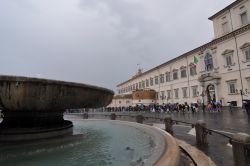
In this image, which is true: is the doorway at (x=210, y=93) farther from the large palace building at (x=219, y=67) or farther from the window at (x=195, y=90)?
the window at (x=195, y=90)

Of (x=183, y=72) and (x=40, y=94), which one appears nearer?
(x=40, y=94)

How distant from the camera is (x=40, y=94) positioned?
441 centimetres

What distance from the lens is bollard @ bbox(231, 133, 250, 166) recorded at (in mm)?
3068

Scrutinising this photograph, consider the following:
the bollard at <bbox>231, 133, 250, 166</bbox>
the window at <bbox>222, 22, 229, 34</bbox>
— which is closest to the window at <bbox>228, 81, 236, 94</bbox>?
the window at <bbox>222, 22, 229, 34</bbox>

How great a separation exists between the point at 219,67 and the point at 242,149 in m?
28.6

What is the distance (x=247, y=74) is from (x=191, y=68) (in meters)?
10.8

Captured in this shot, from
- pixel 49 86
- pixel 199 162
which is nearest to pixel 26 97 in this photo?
pixel 49 86

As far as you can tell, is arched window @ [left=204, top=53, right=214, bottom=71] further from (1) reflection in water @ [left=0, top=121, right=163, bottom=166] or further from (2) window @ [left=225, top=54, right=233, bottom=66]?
(1) reflection in water @ [left=0, top=121, right=163, bottom=166]

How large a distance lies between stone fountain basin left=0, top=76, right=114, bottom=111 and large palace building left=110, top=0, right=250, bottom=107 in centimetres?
2332

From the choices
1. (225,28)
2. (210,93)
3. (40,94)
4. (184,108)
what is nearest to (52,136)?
(40,94)

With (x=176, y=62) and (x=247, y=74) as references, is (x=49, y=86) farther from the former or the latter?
(x=176, y=62)

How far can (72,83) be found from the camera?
488cm

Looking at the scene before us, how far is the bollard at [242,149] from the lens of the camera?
307 centimetres

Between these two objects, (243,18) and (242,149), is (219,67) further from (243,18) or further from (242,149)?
(242,149)
